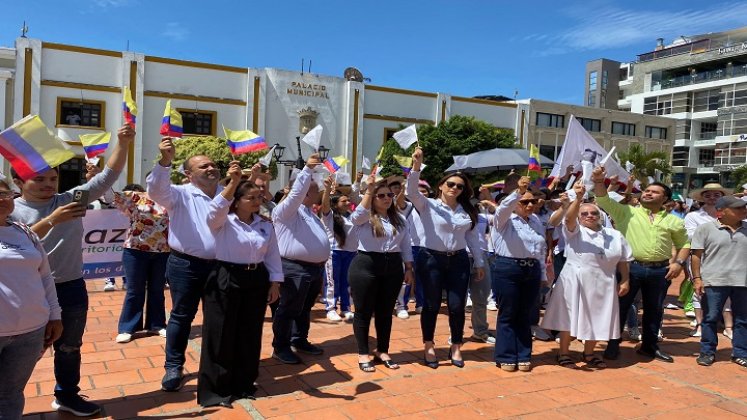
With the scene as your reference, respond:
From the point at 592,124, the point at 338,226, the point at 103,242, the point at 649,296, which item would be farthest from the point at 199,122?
the point at 592,124

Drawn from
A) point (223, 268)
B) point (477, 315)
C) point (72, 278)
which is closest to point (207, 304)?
point (223, 268)

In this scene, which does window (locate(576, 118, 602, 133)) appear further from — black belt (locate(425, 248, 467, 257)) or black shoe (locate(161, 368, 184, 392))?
black shoe (locate(161, 368, 184, 392))

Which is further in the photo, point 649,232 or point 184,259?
point 649,232

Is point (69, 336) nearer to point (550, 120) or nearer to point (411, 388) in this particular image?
point (411, 388)

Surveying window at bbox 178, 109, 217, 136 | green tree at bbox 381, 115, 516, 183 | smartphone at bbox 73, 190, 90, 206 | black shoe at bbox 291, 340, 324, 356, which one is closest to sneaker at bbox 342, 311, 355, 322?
black shoe at bbox 291, 340, 324, 356

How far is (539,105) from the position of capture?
121ft

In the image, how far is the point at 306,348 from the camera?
5410 millimetres

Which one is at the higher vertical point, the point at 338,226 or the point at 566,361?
the point at 338,226

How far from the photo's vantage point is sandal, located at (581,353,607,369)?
209 inches

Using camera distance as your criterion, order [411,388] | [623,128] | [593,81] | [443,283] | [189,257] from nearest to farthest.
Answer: [189,257]
[411,388]
[443,283]
[623,128]
[593,81]

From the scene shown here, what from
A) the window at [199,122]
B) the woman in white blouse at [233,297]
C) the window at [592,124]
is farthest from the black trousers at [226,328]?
the window at [592,124]

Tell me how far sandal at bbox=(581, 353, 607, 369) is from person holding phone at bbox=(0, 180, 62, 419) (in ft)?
15.3

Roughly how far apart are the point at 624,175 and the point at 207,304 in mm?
4823

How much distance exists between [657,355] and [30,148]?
586 centimetres
